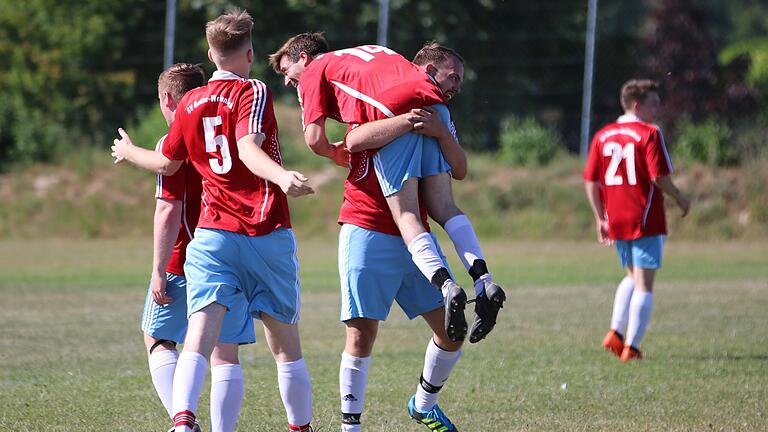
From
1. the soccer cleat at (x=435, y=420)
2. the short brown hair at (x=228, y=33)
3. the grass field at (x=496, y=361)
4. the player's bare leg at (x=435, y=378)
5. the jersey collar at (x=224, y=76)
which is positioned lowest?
the grass field at (x=496, y=361)

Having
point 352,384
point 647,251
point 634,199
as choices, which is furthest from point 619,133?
point 352,384

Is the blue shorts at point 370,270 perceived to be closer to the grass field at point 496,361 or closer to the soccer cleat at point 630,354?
the grass field at point 496,361

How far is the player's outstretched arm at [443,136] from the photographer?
17.6 feet

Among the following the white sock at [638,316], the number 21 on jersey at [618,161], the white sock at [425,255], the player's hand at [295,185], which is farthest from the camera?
the number 21 on jersey at [618,161]

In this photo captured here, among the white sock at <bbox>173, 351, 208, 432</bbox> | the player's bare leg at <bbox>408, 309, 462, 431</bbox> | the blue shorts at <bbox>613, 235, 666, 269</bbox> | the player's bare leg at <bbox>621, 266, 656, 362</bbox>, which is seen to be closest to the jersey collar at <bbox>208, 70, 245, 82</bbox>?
the white sock at <bbox>173, 351, 208, 432</bbox>

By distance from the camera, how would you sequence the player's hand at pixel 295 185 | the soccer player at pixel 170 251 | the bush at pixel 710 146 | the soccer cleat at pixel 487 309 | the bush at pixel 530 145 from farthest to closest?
the bush at pixel 530 145 < the bush at pixel 710 146 < the soccer player at pixel 170 251 < the soccer cleat at pixel 487 309 < the player's hand at pixel 295 185

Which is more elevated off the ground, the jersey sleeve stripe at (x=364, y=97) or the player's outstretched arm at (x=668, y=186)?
the jersey sleeve stripe at (x=364, y=97)

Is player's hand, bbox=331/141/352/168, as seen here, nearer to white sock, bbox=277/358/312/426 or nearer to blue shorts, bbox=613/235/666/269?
white sock, bbox=277/358/312/426

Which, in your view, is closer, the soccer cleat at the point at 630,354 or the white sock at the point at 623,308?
the soccer cleat at the point at 630,354

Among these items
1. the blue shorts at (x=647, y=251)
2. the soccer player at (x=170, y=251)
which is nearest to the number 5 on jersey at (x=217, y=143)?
the soccer player at (x=170, y=251)

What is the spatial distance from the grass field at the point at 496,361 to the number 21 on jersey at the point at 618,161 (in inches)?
54.8

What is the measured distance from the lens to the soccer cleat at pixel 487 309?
519cm

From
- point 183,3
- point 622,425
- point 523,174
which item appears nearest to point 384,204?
point 622,425

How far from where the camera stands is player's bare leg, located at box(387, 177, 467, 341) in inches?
203
